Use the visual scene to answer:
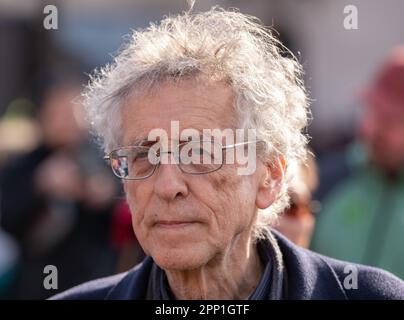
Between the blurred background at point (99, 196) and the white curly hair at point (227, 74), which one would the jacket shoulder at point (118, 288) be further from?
the blurred background at point (99, 196)

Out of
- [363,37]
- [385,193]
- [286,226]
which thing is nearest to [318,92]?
[363,37]

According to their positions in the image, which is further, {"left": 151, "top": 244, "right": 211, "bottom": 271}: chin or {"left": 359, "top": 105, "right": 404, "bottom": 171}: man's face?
{"left": 359, "top": 105, "right": 404, "bottom": 171}: man's face

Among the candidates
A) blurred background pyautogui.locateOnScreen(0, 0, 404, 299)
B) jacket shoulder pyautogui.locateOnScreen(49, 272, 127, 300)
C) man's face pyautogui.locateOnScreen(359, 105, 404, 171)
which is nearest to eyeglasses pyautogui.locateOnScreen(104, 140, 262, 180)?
jacket shoulder pyautogui.locateOnScreen(49, 272, 127, 300)

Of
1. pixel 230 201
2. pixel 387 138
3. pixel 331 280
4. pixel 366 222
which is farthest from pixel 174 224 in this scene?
pixel 387 138

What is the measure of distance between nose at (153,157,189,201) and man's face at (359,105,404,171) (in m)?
2.64

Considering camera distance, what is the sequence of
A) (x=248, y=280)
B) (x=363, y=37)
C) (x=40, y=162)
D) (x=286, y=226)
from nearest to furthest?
(x=248, y=280) → (x=286, y=226) → (x=40, y=162) → (x=363, y=37)

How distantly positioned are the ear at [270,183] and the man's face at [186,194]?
90 mm

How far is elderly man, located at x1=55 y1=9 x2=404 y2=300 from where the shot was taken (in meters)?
3.02

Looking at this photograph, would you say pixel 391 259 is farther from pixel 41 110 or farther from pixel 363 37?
pixel 363 37

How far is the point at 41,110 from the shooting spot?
6801 mm

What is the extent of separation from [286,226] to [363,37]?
6.80 m

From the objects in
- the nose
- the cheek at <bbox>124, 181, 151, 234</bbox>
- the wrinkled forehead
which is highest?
the wrinkled forehead

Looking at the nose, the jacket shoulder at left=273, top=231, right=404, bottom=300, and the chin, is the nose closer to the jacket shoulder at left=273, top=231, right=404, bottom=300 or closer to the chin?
the chin

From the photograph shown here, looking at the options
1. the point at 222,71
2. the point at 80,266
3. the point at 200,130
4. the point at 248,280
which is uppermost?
the point at 222,71
